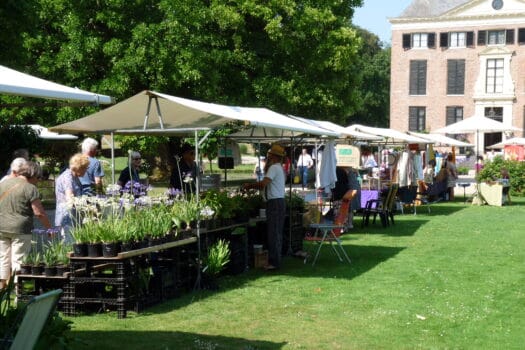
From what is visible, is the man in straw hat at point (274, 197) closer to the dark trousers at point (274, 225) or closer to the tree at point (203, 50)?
the dark trousers at point (274, 225)

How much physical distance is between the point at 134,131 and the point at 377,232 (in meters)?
7.54

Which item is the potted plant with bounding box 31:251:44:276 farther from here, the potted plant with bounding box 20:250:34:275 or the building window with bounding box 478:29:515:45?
the building window with bounding box 478:29:515:45

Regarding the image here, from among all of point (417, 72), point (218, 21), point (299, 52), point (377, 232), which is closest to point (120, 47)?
point (218, 21)

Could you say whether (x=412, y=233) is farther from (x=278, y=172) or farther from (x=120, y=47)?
(x=120, y=47)

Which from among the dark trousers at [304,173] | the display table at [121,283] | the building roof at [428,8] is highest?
the building roof at [428,8]

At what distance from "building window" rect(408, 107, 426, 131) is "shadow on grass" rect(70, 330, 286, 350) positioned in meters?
57.7

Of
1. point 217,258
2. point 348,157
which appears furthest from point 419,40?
point 217,258

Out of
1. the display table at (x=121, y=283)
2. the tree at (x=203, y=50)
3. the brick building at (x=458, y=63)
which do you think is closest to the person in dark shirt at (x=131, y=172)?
the display table at (x=121, y=283)

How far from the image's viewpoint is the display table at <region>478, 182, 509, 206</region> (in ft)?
77.4

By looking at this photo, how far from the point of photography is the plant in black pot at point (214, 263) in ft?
31.0

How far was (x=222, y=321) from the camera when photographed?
7.64m

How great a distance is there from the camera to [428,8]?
62.5m

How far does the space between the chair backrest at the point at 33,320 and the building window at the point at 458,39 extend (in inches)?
2352

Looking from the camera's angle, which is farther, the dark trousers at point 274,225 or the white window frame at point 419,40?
the white window frame at point 419,40
